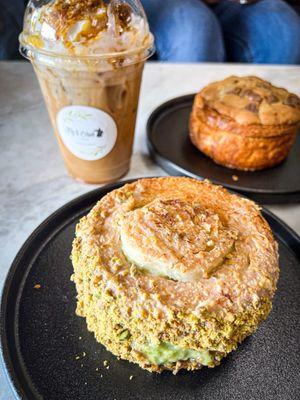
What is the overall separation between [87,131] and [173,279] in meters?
0.57

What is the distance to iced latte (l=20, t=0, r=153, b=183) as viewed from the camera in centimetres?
93

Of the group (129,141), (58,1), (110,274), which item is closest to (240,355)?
(110,274)

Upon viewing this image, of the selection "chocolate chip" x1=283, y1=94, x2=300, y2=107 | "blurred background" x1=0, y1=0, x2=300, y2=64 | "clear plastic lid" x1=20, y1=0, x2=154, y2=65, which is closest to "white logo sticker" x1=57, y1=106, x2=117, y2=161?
"clear plastic lid" x1=20, y1=0, x2=154, y2=65

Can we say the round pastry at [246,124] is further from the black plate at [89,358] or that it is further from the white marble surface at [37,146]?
the black plate at [89,358]

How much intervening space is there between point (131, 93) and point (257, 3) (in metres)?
1.68

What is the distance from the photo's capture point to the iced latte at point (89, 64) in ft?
3.05

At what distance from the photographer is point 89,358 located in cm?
77

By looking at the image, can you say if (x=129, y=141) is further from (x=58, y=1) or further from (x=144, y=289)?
(x=144, y=289)

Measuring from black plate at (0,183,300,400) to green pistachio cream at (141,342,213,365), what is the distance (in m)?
0.05

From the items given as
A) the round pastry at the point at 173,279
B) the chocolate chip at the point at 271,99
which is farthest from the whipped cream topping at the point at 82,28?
the chocolate chip at the point at 271,99

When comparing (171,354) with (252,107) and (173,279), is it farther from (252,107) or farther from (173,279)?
(252,107)

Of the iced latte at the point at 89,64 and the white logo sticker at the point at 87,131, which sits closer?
the iced latte at the point at 89,64

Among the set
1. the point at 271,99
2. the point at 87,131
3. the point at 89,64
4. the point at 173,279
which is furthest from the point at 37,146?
the point at 173,279

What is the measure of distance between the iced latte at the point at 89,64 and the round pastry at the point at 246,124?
0.94ft
